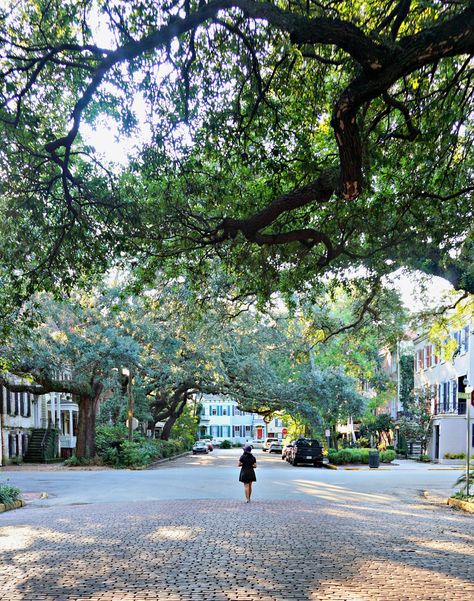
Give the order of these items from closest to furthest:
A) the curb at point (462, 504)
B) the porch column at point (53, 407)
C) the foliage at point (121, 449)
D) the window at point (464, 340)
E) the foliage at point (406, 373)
Answer: the curb at point (462, 504) → the foliage at point (121, 449) → the window at point (464, 340) → the porch column at point (53, 407) → the foliage at point (406, 373)

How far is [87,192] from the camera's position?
10977 millimetres

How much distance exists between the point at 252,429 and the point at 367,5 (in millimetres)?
107688

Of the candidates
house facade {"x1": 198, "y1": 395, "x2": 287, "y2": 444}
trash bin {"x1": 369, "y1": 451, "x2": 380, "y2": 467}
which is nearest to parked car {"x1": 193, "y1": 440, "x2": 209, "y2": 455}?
trash bin {"x1": 369, "y1": 451, "x2": 380, "y2": 467}

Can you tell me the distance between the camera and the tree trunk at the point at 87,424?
36.8m

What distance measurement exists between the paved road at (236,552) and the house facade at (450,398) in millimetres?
26595

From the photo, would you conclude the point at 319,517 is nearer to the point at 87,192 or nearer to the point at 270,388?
the point at 87,192

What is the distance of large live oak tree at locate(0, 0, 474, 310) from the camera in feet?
29.7

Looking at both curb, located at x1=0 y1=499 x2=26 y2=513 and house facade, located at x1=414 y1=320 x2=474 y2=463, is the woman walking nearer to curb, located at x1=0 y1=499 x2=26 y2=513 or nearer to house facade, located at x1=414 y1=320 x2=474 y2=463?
curb, located at x1=0 y1=499 x2=26 y2=513

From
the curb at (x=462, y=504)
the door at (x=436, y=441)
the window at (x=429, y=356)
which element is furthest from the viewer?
the window at (x=429, y=356)

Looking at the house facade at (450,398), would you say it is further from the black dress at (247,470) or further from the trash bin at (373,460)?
the black dress at (247,470)

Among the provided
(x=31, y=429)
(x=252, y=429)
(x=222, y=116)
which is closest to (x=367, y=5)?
(x=222, y=116)

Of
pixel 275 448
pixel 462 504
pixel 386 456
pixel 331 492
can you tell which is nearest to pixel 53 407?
pixel 386 456

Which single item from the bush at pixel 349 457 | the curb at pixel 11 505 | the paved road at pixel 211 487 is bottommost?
the bush at pixel 349 457

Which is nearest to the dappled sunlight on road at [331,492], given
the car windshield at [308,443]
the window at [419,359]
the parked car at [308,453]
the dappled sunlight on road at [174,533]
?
the dappled sunlight on road at [174,533]
